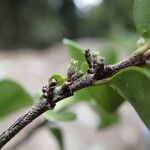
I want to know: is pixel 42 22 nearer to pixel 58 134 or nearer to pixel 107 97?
pixel 58 134

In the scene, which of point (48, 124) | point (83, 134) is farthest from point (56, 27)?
point (48, 124)

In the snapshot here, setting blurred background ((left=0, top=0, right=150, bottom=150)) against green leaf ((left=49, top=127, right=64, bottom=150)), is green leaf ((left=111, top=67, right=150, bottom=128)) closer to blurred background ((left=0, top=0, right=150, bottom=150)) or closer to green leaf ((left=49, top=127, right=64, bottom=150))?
green leaf ((left=49, top=127, right=64, bottom=150))

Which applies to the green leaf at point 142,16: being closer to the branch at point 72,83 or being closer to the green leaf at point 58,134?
the branch at point 72,83

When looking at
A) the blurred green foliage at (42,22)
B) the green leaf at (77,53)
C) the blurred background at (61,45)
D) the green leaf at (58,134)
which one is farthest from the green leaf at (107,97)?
the blurred green foliage at (42,22)

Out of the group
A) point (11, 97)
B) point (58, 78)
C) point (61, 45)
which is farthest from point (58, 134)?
point (61, 45)

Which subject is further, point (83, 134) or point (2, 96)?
point (83, 134)

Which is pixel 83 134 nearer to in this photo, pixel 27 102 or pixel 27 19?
pixel 27 102
